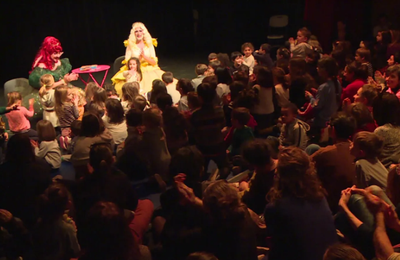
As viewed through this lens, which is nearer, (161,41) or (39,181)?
(39,181)

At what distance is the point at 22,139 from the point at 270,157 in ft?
5.62

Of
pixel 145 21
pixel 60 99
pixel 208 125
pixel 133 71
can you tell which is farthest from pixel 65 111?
pixel 145 21

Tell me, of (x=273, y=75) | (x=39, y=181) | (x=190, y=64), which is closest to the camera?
(x=39, y=181)

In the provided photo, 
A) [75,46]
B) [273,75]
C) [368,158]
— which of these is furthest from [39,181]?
[75,46]

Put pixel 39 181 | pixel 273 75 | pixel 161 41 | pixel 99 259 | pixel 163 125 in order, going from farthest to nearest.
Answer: pixel 161 41 → pixel 273 75 → pixel 163 125 → pixel 39 181 → pixel 99 259

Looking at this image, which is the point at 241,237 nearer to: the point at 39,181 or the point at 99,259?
the point at 99,259

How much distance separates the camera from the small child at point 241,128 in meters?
4.11

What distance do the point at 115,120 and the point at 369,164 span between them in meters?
2.72

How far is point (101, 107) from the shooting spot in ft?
18.0

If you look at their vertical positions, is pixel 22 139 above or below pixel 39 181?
above

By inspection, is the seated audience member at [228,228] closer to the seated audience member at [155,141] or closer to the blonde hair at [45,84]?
the seated audience member at [155,141]

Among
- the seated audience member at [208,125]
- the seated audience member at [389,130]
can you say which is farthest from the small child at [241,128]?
the seated audience member at [389,130]

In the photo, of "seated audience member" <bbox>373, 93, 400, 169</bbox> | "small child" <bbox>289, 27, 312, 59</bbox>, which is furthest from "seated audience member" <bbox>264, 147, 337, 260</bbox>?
"small child" <bbox>289, 27, 312, 59</bbox>

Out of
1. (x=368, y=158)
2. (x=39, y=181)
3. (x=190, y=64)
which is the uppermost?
(x=368, y=158)
